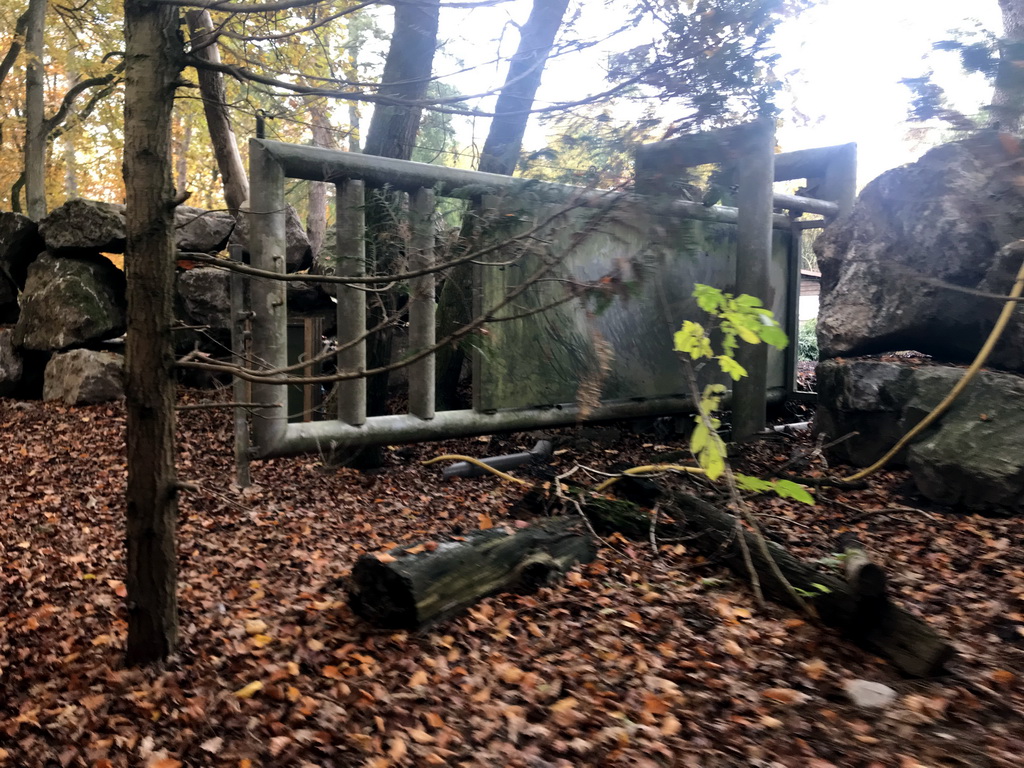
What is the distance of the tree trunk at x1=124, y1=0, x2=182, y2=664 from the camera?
281 centimetres

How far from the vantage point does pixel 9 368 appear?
27.0ft

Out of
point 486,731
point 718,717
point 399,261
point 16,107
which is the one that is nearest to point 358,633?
point 486,731

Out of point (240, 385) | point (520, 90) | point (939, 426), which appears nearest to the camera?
point (240, 385)

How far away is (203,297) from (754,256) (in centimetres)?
585

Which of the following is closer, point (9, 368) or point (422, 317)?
point (422, 317)

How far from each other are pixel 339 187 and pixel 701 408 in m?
2.91

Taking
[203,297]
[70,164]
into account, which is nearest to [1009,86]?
[203,297]

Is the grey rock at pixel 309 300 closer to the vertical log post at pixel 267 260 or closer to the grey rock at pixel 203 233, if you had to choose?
the grey rock at pixel 203 233

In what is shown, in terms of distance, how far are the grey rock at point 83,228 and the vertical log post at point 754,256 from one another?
6.79 meters

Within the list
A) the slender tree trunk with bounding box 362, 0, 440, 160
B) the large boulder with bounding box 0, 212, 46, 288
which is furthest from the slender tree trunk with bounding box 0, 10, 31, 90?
the slender tree trunk with bounding box 362, 0, 440, 160

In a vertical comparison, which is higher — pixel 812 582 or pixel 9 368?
pixel 9 368

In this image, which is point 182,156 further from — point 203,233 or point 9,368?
point 9,368

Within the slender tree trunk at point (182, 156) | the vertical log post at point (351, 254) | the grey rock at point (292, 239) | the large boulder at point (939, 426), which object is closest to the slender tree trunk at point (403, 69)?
the vertical log post at point (351, 254)

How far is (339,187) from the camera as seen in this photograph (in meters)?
4.96
